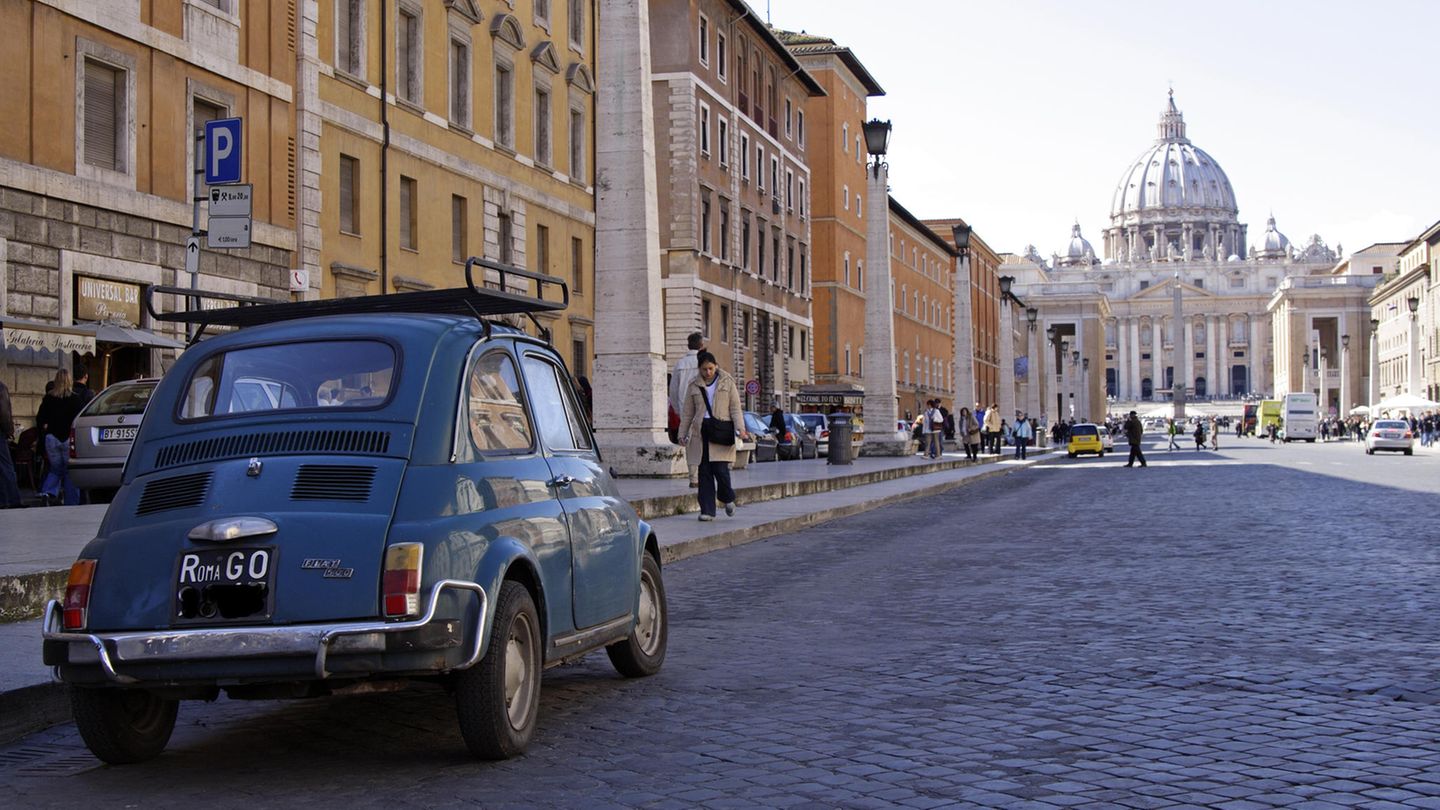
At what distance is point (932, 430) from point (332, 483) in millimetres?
40994

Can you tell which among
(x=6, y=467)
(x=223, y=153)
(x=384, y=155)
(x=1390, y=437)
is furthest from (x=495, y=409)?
(x=1390, y=437)

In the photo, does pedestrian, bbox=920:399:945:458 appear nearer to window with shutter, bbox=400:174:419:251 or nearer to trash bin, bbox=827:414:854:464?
trash bin, bbox=827:414:854:464

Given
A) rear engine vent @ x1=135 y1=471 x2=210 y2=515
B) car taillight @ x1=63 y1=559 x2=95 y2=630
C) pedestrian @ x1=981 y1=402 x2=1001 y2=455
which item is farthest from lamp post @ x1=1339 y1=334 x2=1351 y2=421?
car taillight @ x1=63 y1=559 x2=95 y2=630

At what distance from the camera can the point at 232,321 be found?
7.22 m

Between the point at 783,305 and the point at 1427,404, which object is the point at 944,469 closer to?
the point at 783,305

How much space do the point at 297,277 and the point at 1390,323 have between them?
122681 millimetres

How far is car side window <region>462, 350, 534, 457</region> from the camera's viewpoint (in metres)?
6.31

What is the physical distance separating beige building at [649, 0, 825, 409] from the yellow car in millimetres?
10678

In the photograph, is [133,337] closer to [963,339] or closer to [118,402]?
[118,402]

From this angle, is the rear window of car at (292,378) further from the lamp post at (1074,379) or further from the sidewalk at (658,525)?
the lamp post at (1074,379)

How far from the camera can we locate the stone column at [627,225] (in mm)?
21406

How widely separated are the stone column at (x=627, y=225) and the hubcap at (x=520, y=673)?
15.2m

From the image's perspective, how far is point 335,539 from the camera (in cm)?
558

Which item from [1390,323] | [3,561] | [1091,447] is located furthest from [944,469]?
[1390,323]
